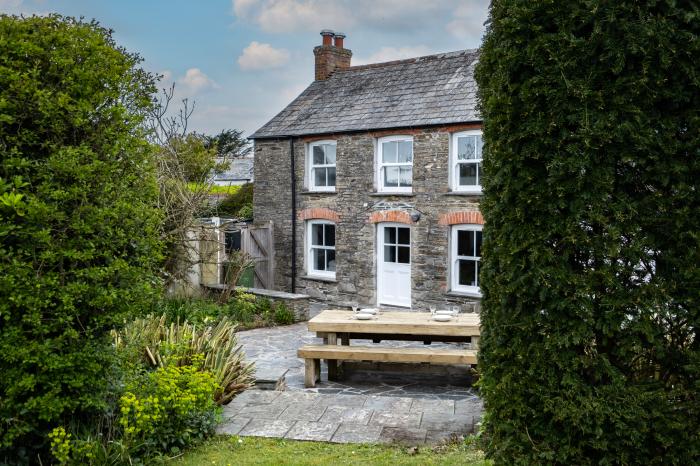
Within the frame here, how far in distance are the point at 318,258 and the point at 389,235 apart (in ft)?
9.29

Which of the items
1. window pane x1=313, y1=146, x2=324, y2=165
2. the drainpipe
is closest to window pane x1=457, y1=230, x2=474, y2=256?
window pane x1=313, y1=146, x2=324, y2=165

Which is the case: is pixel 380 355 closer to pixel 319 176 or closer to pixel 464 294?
pixel 464 294

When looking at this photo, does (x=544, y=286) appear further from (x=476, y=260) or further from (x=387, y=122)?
(x=387, y=122)

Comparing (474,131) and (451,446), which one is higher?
(474,131)

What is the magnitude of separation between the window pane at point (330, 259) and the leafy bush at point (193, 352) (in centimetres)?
1026

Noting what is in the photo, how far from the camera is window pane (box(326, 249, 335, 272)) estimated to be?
19192 mm

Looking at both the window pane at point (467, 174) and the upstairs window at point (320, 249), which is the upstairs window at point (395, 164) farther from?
the upstairs window at point (320, 249)

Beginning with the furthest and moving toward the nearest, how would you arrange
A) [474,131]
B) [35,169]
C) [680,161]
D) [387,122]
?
1. [387,122]
2. [474,131]
3. [35,169]
4. [680,161]

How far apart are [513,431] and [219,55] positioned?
10357 millimetres

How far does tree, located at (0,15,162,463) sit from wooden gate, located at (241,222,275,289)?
13806mm

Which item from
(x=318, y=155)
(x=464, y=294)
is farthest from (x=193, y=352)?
(x=318, y=155)

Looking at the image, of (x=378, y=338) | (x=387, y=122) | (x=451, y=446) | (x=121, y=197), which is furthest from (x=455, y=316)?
(x=387, y=122)

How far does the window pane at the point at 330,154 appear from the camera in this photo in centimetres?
1895

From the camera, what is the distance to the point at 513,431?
13.3 feet
